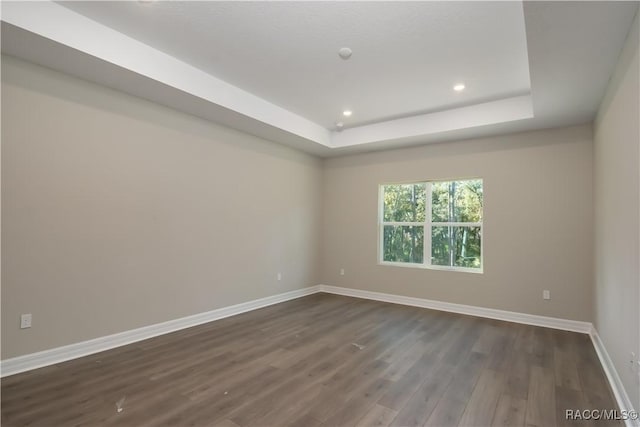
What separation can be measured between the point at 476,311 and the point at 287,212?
10.8ft

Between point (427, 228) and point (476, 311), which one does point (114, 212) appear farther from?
point (476, 311)

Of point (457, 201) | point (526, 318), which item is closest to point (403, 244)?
point (457, 201)

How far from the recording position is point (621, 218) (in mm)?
2441

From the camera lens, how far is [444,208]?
5266 millimetres

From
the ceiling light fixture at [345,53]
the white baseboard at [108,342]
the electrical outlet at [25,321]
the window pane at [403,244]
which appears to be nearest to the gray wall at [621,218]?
the ceiling light fixture at [345,53]

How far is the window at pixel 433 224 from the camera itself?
498 centimetres

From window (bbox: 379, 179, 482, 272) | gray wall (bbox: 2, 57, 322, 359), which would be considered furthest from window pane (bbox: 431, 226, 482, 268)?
gray wall (bbox: 2, 57, 322, 359)

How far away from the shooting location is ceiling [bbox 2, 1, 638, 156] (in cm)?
242

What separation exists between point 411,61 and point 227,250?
128 inches

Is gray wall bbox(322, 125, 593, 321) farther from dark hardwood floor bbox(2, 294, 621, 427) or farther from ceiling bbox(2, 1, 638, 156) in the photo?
dark hardwood floor bbox(2, 294, 621, 427)

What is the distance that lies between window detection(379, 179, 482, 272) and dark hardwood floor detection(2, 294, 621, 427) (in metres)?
1.38

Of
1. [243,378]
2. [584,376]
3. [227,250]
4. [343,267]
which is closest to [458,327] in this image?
[584,376]

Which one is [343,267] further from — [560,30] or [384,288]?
[560,30]

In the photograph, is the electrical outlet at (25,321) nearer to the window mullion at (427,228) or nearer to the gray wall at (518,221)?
the gray wall at (518,221)
